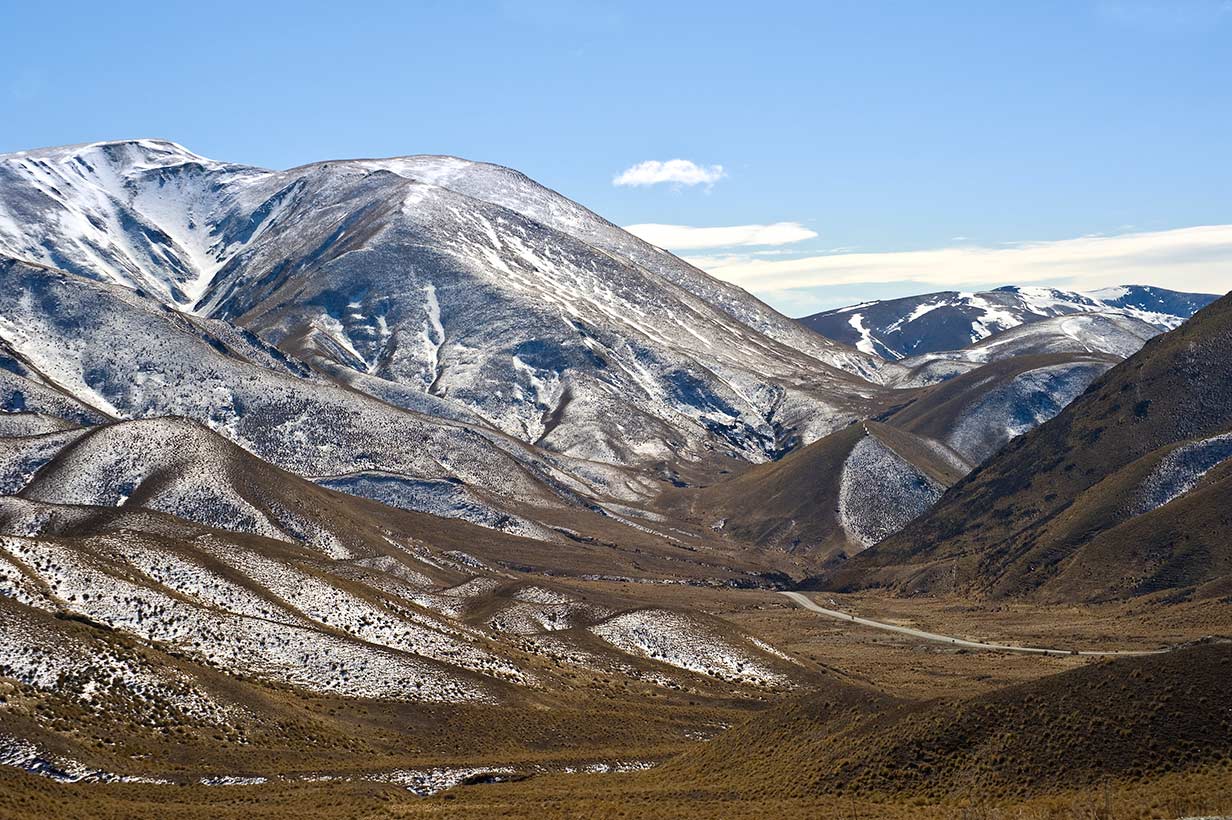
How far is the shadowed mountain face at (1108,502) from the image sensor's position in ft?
419

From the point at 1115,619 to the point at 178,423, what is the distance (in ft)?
315

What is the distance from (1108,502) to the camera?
14288 cm

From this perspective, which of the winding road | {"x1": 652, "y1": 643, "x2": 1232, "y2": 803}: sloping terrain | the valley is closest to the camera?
{"x1": 652, "y1": 643, "x2": 1232, "y2": 803}: sloping terrain

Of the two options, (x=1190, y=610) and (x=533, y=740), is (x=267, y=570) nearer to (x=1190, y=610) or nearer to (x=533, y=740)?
(x=533, y=740)

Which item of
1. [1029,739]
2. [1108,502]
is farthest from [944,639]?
[1029,739]

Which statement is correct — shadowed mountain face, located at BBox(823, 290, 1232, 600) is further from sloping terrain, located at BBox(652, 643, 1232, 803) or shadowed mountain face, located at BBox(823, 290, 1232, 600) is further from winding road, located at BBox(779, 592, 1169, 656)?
sloping terrain, located at BBox(652, 643, 1232, 803)

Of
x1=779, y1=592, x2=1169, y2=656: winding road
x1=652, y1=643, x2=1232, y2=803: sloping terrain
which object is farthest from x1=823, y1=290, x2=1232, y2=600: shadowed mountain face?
x1=652, y1=643, x2=1232, y2=803: sloping terrain

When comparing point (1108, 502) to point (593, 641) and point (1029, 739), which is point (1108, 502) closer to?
point (593, 641)

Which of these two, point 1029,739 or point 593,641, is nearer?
point 1029,739

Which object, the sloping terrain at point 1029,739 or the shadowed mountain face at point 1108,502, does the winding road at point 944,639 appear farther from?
the sloping terrain at point 1029,739

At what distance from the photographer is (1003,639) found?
116 m

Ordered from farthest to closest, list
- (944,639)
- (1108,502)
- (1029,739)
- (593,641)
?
(1108,502) < (944,639) < (593,641) < (1029,739)

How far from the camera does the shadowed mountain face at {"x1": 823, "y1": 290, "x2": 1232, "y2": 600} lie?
419ft

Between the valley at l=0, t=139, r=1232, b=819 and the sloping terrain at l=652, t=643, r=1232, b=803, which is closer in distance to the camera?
the sloping terrain at l=652, t=643, r=1232, b=803
